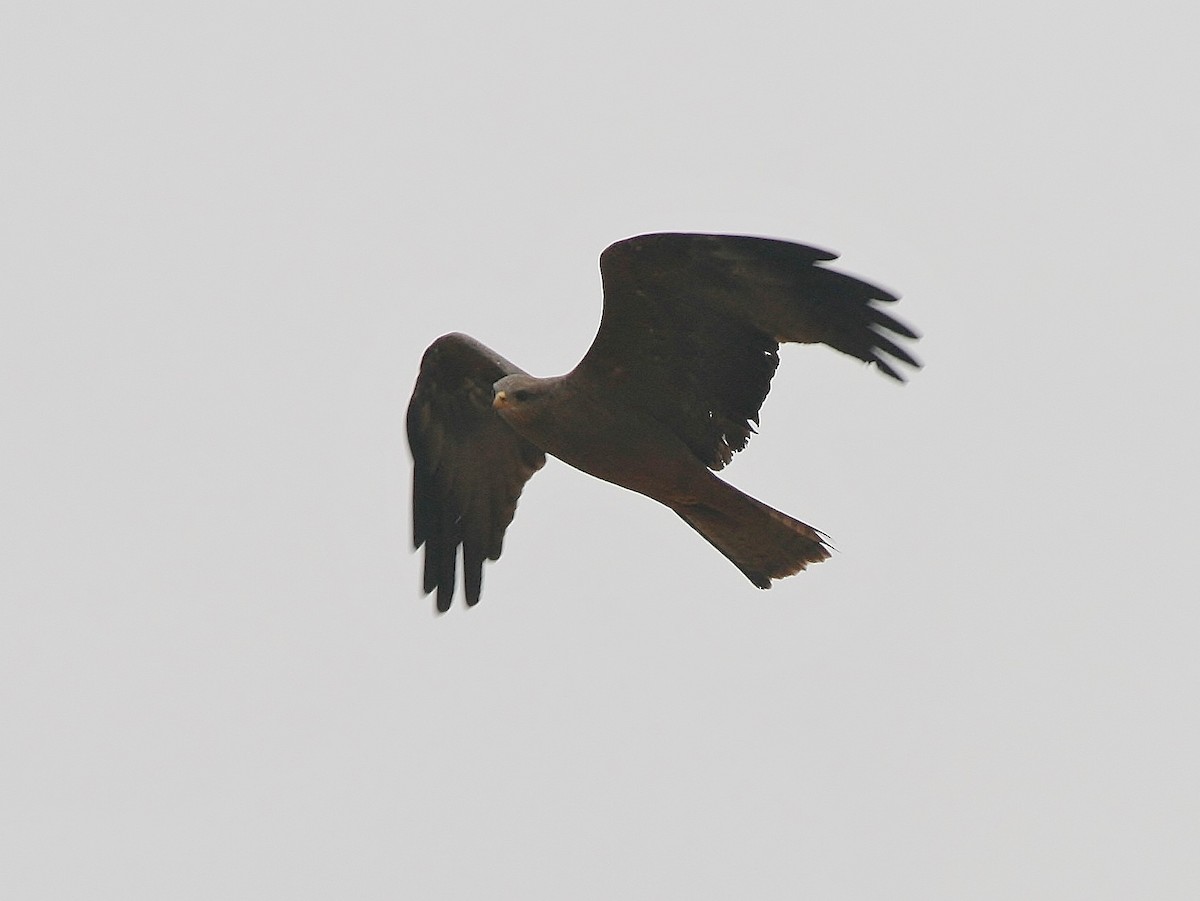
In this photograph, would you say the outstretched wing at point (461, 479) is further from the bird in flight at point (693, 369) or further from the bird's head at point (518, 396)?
the bird's head at point (518, 396)

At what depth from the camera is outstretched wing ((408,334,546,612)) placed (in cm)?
1120

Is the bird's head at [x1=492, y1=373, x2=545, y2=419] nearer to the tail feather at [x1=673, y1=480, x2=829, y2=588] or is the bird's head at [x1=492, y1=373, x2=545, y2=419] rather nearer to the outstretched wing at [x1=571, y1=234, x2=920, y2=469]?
the outstretched wing at [x1=571, y1=234, x2=920, y2=469]

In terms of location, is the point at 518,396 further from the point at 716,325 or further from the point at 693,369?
the point at 716,325

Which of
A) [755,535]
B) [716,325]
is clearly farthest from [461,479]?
[716,325]

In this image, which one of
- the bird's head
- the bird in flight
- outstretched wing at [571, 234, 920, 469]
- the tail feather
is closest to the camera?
outstretched wing at [571, 234, 920, 469]

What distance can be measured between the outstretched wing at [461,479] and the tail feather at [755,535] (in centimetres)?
147

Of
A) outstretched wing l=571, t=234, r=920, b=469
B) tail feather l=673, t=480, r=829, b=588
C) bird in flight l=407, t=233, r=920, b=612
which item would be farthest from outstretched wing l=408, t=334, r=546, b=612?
outstretched wing l=571, t=234, r=920, b=469

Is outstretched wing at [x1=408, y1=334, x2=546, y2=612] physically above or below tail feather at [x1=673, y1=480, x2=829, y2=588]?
above

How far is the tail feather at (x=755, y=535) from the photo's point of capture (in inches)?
387

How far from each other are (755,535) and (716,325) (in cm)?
134

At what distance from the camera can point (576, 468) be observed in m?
9.91

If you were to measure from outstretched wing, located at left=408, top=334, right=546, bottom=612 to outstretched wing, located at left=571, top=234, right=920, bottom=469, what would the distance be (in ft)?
5.66

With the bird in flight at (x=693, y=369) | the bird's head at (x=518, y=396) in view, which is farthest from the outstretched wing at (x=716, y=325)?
the bird's head at (x=518, y=396)

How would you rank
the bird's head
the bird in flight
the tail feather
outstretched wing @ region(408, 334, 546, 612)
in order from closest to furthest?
the bird in flight
the bird's head
the tail feather
outstretched wing @ region(408, 334, 546, 612)
